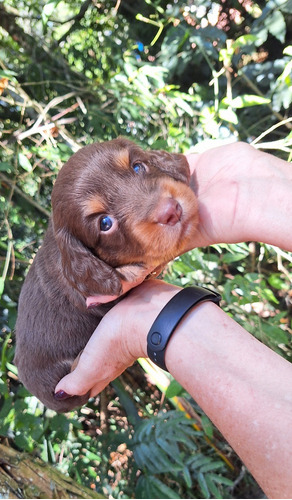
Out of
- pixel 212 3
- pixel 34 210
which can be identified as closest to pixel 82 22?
pixel 212 3

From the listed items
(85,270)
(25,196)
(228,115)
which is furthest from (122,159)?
(25,196)

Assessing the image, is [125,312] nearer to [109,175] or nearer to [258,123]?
[109,175]

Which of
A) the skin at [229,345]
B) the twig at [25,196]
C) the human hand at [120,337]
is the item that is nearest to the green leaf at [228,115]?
the skin at [229,345]

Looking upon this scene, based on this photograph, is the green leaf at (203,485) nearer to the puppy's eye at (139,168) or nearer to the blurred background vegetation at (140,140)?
the blurred background vegetation at (140,140)

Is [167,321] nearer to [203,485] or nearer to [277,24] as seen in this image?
[203,485]

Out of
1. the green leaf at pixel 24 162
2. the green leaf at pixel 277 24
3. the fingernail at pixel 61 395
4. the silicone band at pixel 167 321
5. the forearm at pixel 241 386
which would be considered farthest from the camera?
the green leaf at pixel 24 162
